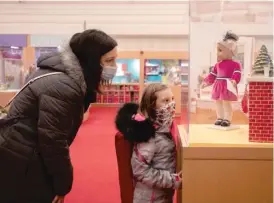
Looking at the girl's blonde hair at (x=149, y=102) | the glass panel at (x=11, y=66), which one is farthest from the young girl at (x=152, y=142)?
the glass panel at (x=11, y=66)

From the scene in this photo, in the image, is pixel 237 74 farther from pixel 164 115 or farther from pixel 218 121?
pixel 164 115

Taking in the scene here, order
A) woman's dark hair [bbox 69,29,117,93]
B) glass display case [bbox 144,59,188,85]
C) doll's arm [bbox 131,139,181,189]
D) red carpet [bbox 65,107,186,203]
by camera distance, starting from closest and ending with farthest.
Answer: woman's dark hair [bbox 69,29,117,93] → doll's arm [bbox 131,139,181,189] → red carpet [bbox 65,107,186,203] → glass display case [bbox 144,59,188,85]

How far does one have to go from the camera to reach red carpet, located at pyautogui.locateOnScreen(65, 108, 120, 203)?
3855 millimetres

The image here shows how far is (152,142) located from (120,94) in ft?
32.8

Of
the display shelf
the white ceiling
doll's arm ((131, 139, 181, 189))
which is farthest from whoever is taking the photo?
the display shelf

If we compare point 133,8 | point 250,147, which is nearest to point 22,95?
point 250,147

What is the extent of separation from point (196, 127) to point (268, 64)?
616 millimetres

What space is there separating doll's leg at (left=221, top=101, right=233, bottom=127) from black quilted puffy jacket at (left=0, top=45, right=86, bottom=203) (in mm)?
1002

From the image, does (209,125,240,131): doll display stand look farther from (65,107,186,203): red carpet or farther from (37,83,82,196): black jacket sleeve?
(37,83,82,196): black jacket sleeve

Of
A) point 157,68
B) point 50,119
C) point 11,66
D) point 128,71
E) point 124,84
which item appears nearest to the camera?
point 50,119

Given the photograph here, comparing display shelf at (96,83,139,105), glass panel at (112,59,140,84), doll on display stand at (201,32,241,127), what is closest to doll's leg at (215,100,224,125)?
doll on display stand at (201,32,241,127)

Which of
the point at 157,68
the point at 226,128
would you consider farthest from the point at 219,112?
the point at 157,68

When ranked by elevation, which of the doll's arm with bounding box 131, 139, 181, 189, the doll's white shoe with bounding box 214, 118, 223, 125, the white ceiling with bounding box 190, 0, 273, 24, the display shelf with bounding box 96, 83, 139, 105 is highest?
the white ceiling with bounding box 190, 0, 273, 24

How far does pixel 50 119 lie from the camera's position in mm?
1598
